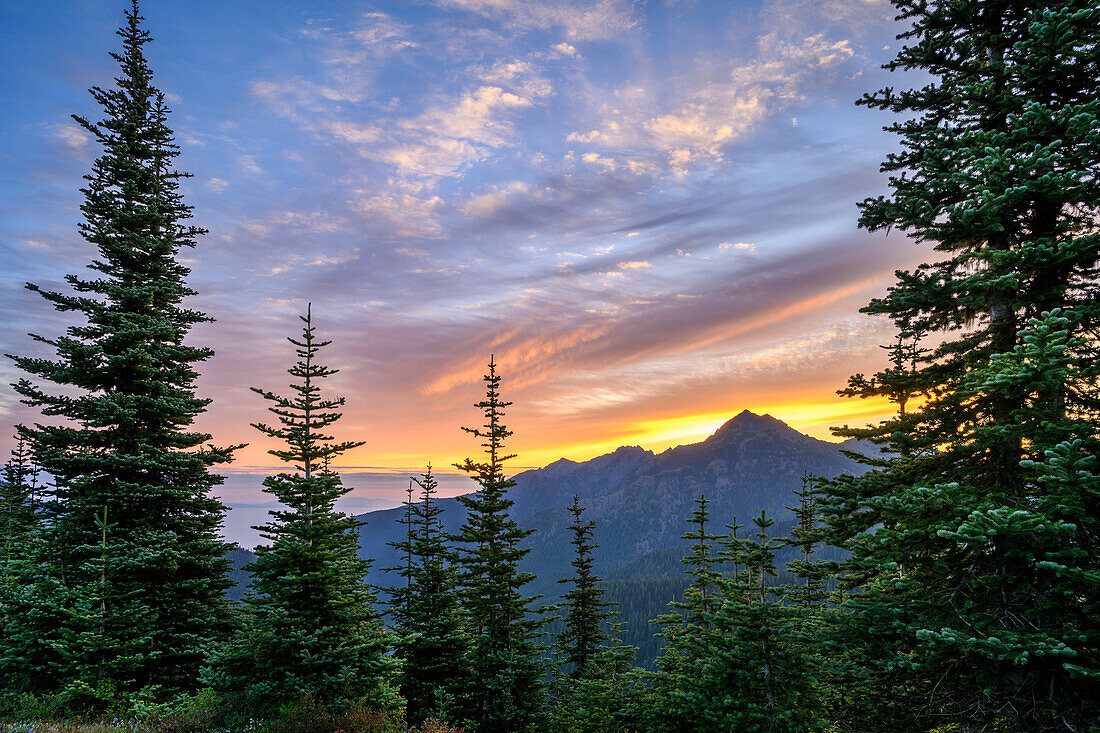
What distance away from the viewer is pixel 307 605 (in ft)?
51.5

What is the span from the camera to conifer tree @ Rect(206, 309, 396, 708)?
14406 mm

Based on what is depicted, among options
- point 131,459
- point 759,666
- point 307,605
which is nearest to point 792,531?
point 759,666

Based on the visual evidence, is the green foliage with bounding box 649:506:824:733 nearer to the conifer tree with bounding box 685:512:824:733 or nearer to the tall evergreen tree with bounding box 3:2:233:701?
the conifer tree with bounding box 685:512:824:733

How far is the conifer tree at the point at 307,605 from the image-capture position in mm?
14406

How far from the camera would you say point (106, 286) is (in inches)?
715

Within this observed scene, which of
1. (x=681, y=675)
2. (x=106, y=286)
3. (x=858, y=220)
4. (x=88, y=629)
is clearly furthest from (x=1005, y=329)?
(x=106, y=286)

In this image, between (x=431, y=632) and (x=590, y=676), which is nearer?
(x=431, y=632)

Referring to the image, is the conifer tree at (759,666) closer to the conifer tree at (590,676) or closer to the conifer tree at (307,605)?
the conifer tree at (590,676)

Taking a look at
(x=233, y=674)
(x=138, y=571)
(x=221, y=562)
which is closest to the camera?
(x=233, y=674)

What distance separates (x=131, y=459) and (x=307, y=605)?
9172mm

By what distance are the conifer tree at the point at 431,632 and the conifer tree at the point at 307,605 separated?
716 cm

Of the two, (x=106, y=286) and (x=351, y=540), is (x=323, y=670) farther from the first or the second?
(x=106, y=286)

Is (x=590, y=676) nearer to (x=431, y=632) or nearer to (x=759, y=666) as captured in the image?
(x=431, y=632)

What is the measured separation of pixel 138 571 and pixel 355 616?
9.36 metres
